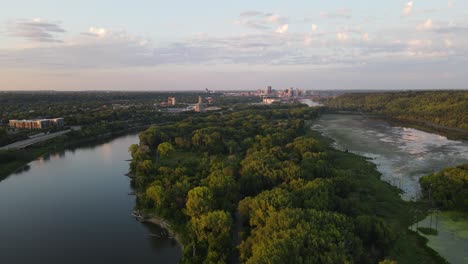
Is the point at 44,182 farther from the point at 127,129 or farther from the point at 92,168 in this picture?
the point at 127,129

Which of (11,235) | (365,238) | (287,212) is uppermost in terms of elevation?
(287,212)

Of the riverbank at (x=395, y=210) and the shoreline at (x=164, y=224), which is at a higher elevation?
the riverbank at (x=395, y=210)

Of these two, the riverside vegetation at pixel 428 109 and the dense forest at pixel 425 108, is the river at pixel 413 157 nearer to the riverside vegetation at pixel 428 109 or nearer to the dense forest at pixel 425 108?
the riverside vegetation at pixel 428 109

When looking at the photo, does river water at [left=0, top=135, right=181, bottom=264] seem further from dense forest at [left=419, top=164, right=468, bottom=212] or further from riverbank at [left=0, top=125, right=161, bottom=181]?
dense forest at [left=419, top=164, right=468, bottom=212]

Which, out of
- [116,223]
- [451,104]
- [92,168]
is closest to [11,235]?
[116,223]

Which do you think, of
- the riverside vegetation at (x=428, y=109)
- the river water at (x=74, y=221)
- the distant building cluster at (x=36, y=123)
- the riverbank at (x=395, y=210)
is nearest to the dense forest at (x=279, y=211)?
the riverbank at (x=395, y=210)

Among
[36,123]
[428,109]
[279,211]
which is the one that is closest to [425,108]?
[428,109]

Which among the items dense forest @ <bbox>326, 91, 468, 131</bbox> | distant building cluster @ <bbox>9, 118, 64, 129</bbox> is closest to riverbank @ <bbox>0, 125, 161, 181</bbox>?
distant building cluster @ <bbox>9, 118, 64, 129</bbox>
